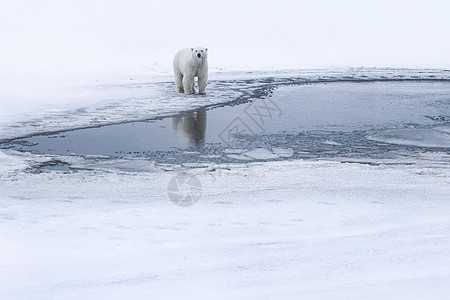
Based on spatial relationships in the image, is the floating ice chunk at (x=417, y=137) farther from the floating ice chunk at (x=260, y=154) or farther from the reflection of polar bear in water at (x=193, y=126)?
the reflection of polar bear in water at (x=193, y=126)

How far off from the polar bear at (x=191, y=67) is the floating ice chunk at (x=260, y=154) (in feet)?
14.2

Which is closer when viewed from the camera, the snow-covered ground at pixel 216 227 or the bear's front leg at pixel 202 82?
the snow-covered ground at pixel 216 227

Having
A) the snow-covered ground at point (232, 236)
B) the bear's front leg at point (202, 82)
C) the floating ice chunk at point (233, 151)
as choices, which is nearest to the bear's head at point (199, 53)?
the bear's front leg at point (202, 82)

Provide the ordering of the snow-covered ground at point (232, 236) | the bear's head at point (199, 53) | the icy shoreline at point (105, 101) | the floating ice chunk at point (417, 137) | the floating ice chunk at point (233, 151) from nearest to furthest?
the snow-covered ground at point (232, 236), the floating ice chunk at point (233, 151), the floating ice chunk at point (417, 137), the icy shoreline at point (105, 101), the bear's head at point (199, 53)

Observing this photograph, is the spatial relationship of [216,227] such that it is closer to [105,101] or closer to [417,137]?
[417,137]

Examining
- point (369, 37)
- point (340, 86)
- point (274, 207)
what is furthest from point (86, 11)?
point (274, 207)

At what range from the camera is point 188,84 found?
1152cm

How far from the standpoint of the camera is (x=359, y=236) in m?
3.73

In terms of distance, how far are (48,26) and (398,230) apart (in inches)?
1070

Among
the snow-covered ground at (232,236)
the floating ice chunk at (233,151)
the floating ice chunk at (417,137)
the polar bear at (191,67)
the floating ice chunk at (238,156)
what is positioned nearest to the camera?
the snow-covered ground at (232,236)

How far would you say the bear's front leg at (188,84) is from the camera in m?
11.4

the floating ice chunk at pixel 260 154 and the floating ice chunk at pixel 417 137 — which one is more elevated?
the floating ice chunk at pixel 417 137

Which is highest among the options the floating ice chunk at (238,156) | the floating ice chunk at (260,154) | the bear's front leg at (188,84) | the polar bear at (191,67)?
the polar bear at (191,67)

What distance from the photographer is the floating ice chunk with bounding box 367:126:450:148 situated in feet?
23.1
